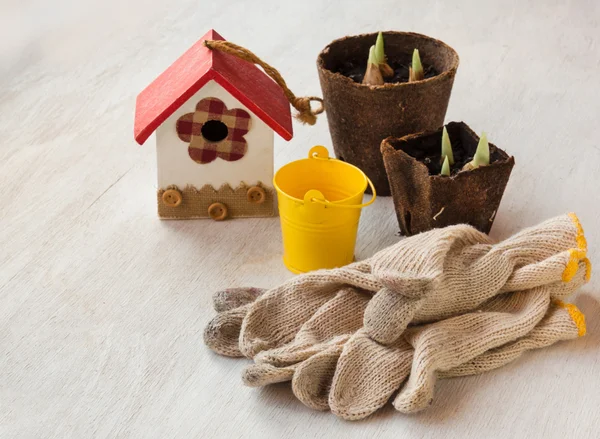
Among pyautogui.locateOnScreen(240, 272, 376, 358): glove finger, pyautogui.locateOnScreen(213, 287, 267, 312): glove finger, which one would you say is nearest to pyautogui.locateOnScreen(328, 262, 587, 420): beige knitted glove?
pyautogui.locateOnScreen(240, 272, 376, 358): glove finger

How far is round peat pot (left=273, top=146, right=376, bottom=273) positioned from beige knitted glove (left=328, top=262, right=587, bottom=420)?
243mm

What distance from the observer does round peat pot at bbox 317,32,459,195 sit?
166 cm

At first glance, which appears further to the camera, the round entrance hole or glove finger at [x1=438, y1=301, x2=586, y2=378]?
the round entrance hole

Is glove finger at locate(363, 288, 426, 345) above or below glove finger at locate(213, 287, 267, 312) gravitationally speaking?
above

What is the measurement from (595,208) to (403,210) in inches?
16.5

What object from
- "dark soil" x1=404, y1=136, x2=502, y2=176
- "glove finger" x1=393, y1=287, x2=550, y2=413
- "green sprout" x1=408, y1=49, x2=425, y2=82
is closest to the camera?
"glove finger" x1=393, y1=287, x2=550, y2=413

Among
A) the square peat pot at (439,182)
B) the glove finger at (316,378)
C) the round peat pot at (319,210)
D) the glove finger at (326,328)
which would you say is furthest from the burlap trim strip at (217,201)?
the glove finger at (316,378)

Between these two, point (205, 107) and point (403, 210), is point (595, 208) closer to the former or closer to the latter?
point (403, 210)

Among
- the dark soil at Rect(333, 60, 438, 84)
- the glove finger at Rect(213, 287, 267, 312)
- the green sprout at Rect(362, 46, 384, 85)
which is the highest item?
the green sprout at Rect(362, 46, 384, 85)

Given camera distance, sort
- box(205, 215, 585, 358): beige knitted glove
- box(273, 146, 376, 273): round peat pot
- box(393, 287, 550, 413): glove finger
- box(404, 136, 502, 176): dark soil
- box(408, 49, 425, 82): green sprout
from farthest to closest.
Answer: box(408, 49, 425, 82): green sprout → box(404, 136, 502, 176): dark soil → box(273, 146, 376, 273): round peat pot → box(205, 215, 585, 358): beige knitted glove → box(393, 287, 550, 413): glove finger

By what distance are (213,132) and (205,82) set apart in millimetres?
166

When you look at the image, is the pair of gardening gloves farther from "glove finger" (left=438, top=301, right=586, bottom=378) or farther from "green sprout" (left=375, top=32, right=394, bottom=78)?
"green sprout" (left=375, top=32, right=394, bottom=78)

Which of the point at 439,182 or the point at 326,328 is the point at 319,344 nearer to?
the point at 326,328

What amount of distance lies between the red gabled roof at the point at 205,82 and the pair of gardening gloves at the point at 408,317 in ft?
1.13
